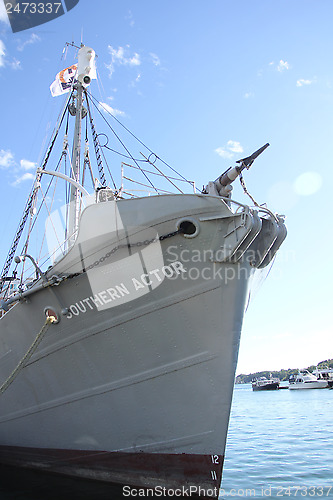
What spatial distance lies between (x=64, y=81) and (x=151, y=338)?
1119cm

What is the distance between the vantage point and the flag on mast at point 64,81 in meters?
12.4

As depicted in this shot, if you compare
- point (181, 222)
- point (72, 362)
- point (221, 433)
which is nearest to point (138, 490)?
point (221, 433)

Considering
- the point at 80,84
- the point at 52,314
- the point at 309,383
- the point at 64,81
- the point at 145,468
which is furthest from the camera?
the point at 309,383

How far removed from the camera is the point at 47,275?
645 centimetres

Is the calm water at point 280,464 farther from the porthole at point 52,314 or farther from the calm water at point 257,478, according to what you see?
the porthole at point 52,314

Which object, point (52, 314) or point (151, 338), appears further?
point (52, 314)

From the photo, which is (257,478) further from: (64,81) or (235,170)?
(64,81)

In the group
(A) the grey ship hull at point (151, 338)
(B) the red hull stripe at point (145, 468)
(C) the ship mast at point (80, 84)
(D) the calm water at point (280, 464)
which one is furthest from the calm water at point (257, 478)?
(C) the ship mast at point (80, 84)

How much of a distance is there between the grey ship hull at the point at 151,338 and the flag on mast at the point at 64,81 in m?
8.89

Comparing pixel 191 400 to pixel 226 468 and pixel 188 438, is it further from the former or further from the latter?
pixel 226 468

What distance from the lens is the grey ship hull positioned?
18.2 feet

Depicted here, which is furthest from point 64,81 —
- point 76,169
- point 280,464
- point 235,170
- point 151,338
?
point 280,464

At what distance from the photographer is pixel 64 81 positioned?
12.6 meters

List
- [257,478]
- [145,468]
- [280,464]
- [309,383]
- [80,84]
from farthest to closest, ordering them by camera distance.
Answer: [309,383]
[80,84]
[280,464]
[257,478]
[145,468]
